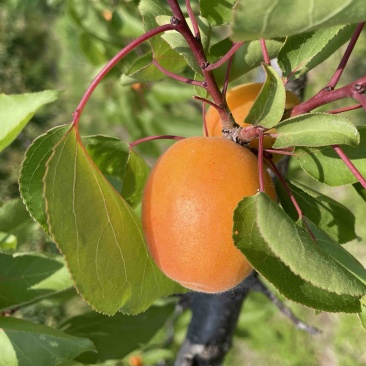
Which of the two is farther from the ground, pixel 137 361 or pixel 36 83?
pixel 36 83

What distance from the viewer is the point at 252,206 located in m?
0.52

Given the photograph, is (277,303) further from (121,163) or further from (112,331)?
(121,163)

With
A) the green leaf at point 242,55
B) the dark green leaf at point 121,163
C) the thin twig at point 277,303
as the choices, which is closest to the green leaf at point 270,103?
the green leaf at point 242,55

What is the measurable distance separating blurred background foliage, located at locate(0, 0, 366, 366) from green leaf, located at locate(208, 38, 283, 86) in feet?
0.66

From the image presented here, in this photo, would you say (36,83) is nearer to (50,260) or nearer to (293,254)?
(50,260)

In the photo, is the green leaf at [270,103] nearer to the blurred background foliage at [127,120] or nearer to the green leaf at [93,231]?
the green leaf at [93,231]

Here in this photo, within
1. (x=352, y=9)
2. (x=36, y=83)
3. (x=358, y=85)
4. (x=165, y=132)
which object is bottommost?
(x=165, y=132)

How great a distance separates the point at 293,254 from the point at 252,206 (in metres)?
0.07

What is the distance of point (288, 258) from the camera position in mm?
473

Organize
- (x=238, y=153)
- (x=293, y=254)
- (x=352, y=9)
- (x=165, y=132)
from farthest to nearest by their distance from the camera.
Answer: (x=165, y=132) → (x=238, y=153) → (x=293, y=254) → (x=352, y=9)

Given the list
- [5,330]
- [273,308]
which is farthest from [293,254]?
[273,308]

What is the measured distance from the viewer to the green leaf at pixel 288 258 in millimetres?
476

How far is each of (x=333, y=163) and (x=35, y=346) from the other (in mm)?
465

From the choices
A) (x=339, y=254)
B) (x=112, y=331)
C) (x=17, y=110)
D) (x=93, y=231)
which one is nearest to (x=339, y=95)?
(x=339, y=254)
